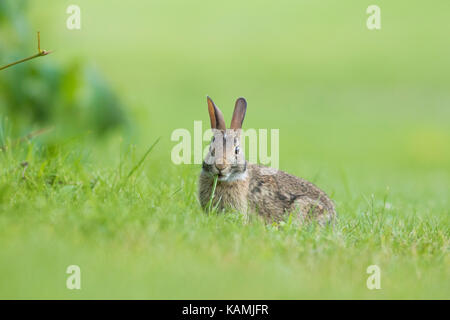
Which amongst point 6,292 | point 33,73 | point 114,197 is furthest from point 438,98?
point 6,292

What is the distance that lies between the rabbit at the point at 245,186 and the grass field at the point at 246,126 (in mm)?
299

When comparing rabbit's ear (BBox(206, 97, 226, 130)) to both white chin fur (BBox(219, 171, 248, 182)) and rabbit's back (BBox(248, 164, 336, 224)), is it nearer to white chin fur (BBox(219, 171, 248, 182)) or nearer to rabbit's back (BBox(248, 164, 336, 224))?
white chin fur (BBox(219, 171, 248, 182))

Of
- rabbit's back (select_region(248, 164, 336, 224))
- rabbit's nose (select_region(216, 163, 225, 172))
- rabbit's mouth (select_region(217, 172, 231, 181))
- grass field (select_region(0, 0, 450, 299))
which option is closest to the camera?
grass field (select_region(0, 0, 450, 299))

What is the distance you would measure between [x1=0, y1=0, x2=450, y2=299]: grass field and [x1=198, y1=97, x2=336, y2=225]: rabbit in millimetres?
299

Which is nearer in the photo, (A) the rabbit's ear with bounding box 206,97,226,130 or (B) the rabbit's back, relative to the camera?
(A) the rabbit's ear with bounding box 206,97,226,130

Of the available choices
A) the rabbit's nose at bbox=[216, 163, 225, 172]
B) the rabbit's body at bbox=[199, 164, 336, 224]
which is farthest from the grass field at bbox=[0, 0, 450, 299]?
the rabbit's nose at bbox=[216, 163, 225, 172]

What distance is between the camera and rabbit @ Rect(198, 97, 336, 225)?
632cm

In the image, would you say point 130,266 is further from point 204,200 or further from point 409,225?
point 409,225

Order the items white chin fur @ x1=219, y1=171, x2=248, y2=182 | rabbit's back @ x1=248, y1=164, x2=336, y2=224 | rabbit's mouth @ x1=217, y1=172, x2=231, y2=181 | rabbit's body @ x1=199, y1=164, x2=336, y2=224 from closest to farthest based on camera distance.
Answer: rabbit's mouth @ x1=217, y1=172, x2=231, y2=181, white chin fur @ x1=219, y1=171, x2=248, y2=182, rabbit's body @ x1=199, y1=164, x2=336, y2=224, rabbit's back @ x1=248, y1=164, x2=336, y2=224

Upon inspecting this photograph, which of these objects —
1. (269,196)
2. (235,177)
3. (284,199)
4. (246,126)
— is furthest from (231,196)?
(246,126)

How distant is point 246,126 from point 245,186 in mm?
12877

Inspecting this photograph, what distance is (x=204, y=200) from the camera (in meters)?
6.61

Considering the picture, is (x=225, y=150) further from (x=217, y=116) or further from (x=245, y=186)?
(x=245, y=186)

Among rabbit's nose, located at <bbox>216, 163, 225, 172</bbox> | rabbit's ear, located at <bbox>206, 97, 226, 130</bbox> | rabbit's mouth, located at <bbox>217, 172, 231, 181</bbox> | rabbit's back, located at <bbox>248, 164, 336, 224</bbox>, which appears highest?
rabbit's ear, located at <bbox>206, 97, 226, 130</bbox>
